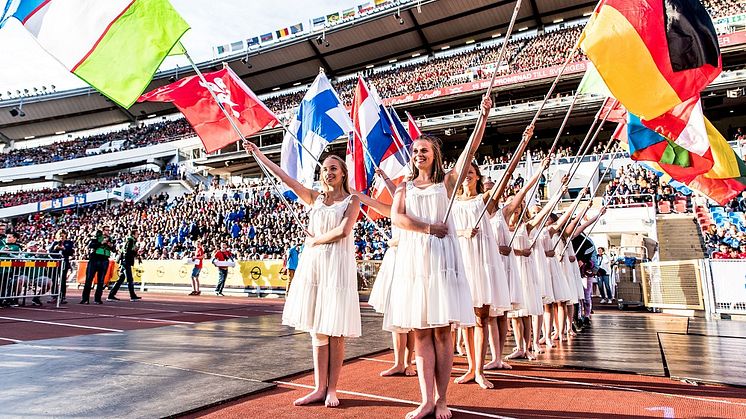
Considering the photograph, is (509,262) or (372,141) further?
(372,141)

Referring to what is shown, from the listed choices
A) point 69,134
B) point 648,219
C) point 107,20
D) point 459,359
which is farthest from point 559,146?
point 69,134

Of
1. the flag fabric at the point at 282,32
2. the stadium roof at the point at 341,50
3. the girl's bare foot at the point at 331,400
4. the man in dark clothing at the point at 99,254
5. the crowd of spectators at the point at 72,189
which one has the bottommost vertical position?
the girl's bare foot at the point at 331,400

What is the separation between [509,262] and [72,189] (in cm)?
5034

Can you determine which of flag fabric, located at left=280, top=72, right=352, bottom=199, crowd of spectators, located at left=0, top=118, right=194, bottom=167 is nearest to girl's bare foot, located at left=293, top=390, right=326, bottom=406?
flag fabric, located at left=280, top=72, right=352, bottom=199

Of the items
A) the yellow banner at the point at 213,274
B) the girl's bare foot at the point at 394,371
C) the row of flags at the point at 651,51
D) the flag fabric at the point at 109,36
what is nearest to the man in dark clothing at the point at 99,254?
the yellow banner at the point at 213,274

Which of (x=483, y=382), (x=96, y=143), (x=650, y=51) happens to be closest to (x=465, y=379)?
(x=483, y=382)

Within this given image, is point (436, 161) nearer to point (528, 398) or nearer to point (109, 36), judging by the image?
point (528, 398)

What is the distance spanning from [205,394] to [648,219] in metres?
19.3

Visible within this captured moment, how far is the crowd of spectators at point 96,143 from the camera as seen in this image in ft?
161

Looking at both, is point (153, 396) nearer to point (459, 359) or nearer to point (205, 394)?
point (205, 394)

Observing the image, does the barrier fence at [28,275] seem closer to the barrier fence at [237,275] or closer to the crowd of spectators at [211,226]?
the barrier fence at [237,275]

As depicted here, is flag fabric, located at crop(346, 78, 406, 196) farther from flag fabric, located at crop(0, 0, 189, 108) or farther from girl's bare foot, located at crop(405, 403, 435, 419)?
girl's bare foot, located at crop(405, 403, 435, 419)

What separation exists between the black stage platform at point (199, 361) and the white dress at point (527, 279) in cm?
58

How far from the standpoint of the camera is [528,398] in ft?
11.7
